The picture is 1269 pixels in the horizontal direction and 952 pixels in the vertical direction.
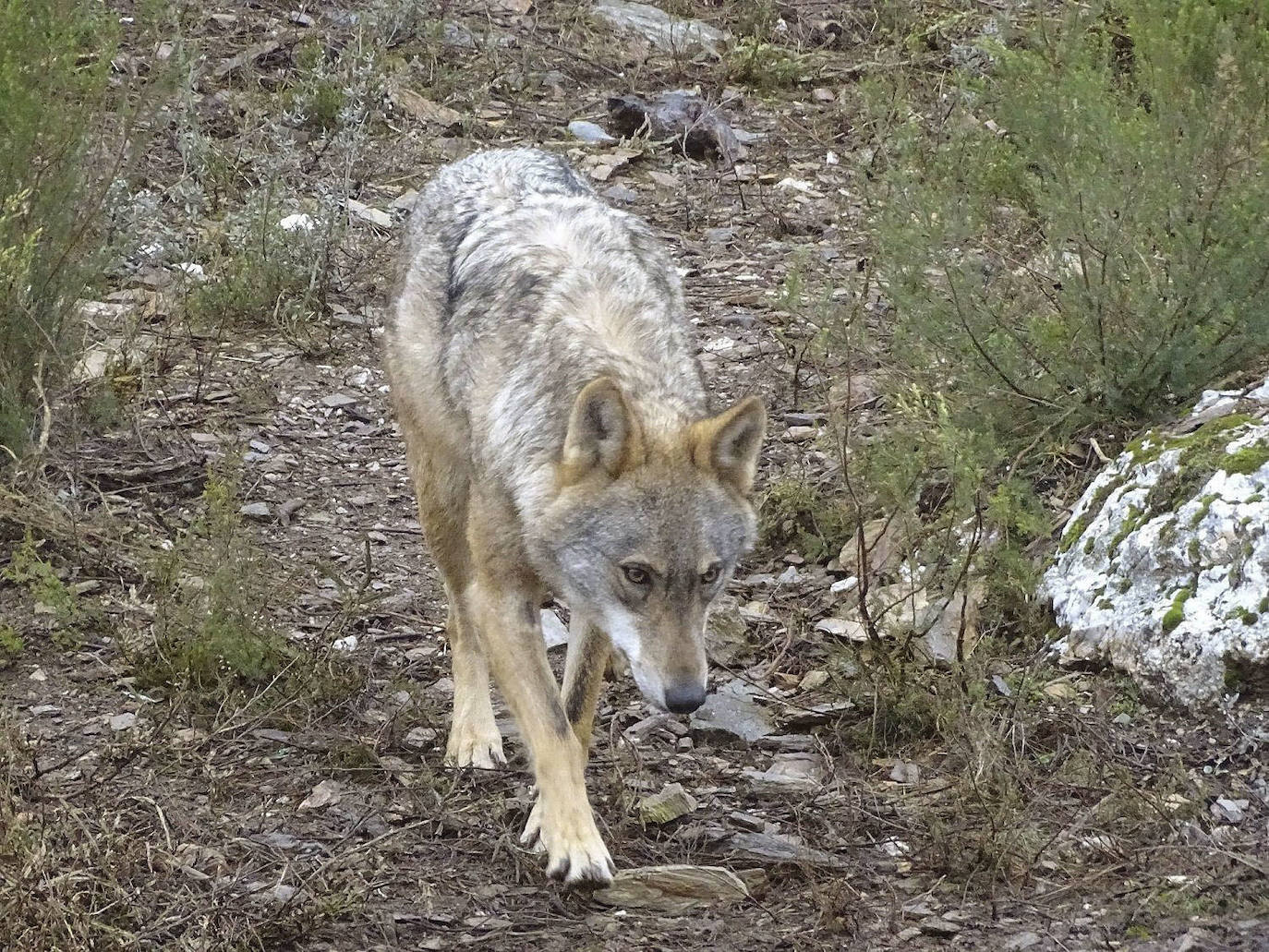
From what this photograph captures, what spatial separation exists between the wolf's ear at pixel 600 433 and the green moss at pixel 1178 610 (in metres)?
1.88

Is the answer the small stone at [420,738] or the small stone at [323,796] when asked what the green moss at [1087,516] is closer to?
the small stone at [420,738]

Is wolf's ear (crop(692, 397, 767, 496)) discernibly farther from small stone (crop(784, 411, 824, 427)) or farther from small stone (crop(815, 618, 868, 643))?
small stone (crop(784, 411, 824, 427))

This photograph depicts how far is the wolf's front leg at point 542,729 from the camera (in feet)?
13.6

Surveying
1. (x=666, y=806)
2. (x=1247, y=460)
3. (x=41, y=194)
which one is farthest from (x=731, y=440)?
(x=41, y=194)

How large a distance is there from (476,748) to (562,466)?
1320mm

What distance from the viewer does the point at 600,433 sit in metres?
4.23

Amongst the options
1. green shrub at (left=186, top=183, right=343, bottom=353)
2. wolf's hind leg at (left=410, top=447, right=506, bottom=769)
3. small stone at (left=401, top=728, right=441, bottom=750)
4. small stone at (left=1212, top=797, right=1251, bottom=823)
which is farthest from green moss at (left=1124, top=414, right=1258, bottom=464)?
green shrub at (left=186, top=183, right=343, bottom=353)

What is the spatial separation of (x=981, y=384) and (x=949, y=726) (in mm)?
1757

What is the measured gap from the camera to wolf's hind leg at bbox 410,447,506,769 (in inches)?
205

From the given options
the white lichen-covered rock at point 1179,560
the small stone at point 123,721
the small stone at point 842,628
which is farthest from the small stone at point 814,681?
the small stone at point 123,721

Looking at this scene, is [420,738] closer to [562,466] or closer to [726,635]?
[726,635]

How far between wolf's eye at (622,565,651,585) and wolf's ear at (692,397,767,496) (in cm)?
36

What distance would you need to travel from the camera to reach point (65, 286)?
6.36 metres

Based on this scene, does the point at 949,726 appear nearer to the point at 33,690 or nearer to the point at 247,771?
the point at 247,771
